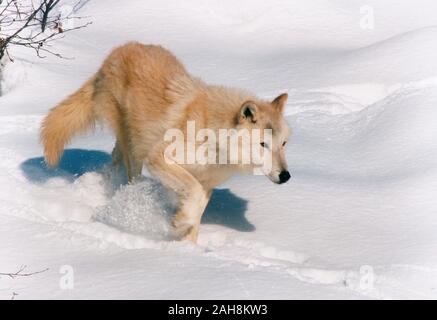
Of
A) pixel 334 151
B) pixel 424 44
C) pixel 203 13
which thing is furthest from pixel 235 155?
pixel 203 13

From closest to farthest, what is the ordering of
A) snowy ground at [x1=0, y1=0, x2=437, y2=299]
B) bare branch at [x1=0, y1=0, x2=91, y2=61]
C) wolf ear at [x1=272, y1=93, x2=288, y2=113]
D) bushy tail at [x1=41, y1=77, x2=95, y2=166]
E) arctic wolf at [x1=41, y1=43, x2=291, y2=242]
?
1. snowy ground at [x1=0, y1=0, x2=437, y2=299]
2. arctic wolf at [x1=41, y1=43, x2=291, y2=242]
3. wolf ear at [x1=272, y1=93, x2=288, y2=113]
4. bare branch at [x1=0, y1=0, x2=91, y2=61]
5. bushy tail at [x1=41, y1=77, x2=95, y2=166]

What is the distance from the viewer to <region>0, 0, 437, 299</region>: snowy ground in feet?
13.9

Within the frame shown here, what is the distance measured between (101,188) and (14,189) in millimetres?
855

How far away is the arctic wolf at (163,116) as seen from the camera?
17.6 feet

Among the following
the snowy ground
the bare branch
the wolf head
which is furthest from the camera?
the bare branch

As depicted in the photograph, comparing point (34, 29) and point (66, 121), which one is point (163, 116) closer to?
point (66, 121)

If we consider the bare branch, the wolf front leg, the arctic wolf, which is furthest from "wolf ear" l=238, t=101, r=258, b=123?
the bare branch

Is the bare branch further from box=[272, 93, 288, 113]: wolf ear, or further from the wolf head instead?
box=[272, 93, 288, 113]: wolf ear

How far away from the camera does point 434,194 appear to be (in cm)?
556

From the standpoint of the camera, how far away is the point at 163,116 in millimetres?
5684

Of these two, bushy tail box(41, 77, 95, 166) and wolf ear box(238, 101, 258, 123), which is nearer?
wolf ear box(238, 101, 258, 123)

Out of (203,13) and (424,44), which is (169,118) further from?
(203,13)

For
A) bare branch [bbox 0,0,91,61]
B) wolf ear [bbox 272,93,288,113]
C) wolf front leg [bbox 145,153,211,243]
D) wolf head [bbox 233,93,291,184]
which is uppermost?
bare branch [bbox 0,0,91,61]

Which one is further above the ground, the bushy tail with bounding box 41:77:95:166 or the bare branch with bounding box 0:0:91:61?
the bare branch with bounding box 0:0:91:61
